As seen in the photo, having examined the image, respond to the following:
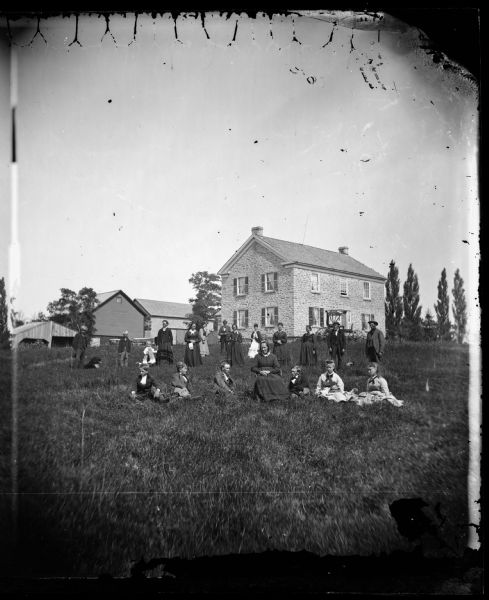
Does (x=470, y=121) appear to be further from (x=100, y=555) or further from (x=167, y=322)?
(x=100, y=555)

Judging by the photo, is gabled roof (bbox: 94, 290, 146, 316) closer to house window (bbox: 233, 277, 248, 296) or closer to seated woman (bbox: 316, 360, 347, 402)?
house window (bbox: 233, 277, 248, 296)

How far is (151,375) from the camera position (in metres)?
3.86

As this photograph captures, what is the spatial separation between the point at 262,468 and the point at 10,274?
2.78 metres

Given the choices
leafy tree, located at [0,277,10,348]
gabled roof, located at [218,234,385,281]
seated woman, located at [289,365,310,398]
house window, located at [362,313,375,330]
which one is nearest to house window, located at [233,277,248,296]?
gabled roof, located at [218,234,385,281]

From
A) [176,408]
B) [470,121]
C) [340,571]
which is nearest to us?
[340,571]

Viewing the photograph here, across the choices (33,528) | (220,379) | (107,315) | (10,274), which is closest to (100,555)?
(33,528)

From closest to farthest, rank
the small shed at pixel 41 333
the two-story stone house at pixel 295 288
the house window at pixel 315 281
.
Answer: the small shed at pixel 41 333 → the two-story stone house at pixel 295 288 → the house window at pixel 315 281

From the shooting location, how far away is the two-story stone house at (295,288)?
379cm

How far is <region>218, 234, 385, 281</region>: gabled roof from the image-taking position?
3.77 m

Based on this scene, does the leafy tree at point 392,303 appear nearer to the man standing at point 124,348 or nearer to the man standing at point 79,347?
the man standing at point 124,348

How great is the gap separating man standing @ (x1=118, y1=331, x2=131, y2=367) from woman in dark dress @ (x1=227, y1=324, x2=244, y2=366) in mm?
983

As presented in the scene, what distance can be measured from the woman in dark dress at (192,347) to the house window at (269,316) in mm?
674

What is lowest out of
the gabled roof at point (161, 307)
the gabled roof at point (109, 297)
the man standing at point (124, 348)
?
the man standing at point (124, 348)

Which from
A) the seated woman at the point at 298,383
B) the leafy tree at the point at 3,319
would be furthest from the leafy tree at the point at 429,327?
the leafy tree at the point at 3,319
